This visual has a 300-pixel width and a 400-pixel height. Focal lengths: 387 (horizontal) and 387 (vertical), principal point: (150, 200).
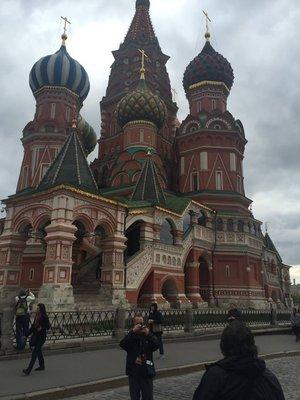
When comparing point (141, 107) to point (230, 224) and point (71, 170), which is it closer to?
point (230, 224)

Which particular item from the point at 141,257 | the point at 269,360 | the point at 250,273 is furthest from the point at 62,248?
→ the point at 250,273

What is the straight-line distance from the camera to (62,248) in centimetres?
1870

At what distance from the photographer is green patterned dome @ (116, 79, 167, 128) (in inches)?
Result: 1304

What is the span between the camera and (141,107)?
33188 millimetres

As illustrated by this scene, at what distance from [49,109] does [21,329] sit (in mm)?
27895

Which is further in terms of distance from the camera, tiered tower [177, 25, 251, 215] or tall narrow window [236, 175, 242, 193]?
tall narrow window [236, 175, 242, 193]

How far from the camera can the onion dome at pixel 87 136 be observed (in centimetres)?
3950

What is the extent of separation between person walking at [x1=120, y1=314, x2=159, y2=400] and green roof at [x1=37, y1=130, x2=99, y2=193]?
1602 cm

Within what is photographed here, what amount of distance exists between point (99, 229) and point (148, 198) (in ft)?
17.7

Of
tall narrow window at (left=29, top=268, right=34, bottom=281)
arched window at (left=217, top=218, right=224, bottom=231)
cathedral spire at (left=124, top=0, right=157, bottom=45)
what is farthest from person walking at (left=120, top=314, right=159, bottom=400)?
cathedral spire at (left=124, top=0, right=157, bottom=45)

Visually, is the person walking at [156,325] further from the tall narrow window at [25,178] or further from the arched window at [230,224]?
the tall narrow window at [25,178]

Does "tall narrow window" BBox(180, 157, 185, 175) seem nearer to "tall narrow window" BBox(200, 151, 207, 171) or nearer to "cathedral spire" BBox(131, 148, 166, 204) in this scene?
"tall narrow window" BBox(200, 151, 207, 171)

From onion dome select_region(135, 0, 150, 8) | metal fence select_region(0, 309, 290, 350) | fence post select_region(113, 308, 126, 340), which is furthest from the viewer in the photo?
onion dome select_region(135, 0, 150, 8)

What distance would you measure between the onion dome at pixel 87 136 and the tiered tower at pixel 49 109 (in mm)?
3899
